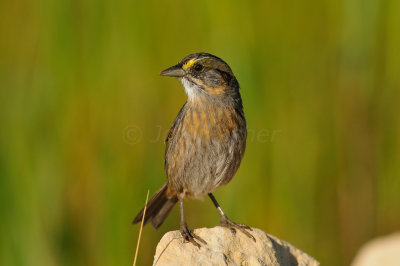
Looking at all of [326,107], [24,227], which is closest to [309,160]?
[326,107]

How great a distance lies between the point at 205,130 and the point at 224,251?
1121mm

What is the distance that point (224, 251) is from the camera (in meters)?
4.01

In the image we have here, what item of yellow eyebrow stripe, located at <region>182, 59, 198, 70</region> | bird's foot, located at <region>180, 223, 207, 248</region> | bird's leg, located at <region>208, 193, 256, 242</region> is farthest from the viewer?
yellow eyebrow stripe, located at <region>182, 59, 198, 70</region>

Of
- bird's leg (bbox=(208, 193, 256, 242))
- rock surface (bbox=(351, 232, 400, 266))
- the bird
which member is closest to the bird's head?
the bird

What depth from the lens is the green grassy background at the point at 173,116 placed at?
17.4ft

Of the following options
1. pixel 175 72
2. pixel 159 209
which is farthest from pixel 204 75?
pixel 159 209

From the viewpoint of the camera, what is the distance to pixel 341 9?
20.0ft

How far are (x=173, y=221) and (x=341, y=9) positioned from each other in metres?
2.42

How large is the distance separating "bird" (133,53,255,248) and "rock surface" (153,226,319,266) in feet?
1.81

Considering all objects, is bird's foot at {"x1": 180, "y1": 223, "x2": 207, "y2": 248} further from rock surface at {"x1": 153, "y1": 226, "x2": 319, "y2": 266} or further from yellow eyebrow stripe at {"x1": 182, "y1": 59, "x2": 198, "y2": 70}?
yellow eyebrow stripe at {"x1": 182, "y1": 59, "x2": 198, "y2": 70}

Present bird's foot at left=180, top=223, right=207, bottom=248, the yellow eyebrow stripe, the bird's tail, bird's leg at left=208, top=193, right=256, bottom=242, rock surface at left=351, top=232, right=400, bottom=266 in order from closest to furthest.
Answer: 1. bird's foot at left=180, top=223, right=207, bottom=248
2. bird's leg at left=208, top=193, right=256, bottom=242
3. rock surface at left=351, top=232, right=400, bottom=266
4. the yellow eyebrow stripe
5. the bird's tail

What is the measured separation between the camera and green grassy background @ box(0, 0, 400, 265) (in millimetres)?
5305

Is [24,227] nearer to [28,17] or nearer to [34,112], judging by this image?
[34,112]

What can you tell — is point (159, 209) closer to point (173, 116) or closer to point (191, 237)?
point (173, 116)
